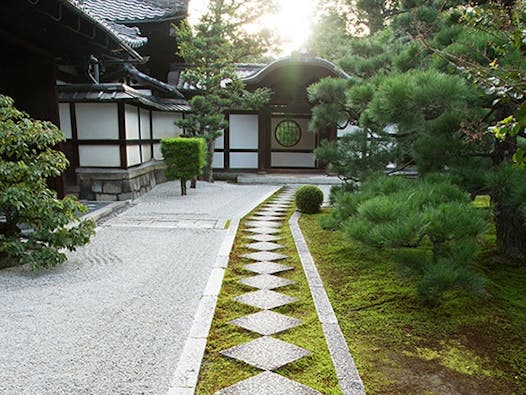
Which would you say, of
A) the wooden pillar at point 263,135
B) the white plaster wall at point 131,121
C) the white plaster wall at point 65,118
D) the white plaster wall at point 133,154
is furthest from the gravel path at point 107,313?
the wooden pillar at point 263,135

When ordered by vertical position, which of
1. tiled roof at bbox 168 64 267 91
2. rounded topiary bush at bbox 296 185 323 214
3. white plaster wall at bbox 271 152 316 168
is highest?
tiled roof at bbox 168 64 267 91

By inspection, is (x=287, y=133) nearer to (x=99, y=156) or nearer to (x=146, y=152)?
(x=146, y=152)

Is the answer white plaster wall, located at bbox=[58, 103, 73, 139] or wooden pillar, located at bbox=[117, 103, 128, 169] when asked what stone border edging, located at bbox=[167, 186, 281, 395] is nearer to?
wooden pillar, located at bbox=[117, 103, 128, 169]

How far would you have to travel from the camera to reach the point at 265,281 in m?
3.67

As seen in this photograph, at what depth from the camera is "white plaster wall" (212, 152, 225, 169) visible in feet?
43.1

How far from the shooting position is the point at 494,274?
3.77 m

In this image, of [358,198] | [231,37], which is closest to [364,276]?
[358,198]

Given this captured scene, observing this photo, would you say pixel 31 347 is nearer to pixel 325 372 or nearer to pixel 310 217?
pixel 325 372

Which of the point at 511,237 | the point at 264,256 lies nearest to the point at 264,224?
the point at 264,256

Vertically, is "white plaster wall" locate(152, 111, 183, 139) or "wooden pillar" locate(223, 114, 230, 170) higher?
"white plaster wall" locate(152, 111, 183, 139)

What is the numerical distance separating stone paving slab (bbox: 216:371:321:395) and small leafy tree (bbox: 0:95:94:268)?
2604 millimetres

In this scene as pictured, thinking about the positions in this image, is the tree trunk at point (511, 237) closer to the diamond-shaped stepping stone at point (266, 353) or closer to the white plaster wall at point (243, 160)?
the diamond-shaped stepping stone at point (266, 353)

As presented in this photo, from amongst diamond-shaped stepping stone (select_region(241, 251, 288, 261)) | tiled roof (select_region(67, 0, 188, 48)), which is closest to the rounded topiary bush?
diamond-shaped stepping stone (select_region(241, 251, 288, 261))

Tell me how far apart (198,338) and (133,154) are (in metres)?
6.91
